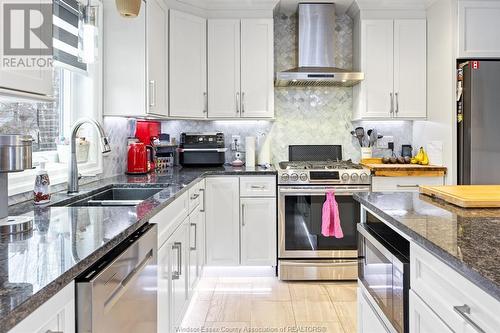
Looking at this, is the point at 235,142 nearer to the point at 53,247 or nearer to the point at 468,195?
the point at 468,195

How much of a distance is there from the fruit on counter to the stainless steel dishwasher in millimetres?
2881

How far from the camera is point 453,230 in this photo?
125 centimetres

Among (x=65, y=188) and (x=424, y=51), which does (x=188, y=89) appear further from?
(x=424, y=51)

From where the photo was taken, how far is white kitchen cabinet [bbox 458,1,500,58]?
11.1 feet

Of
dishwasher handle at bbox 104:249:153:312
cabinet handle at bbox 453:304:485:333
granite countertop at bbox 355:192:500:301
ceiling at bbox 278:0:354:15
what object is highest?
ceiling at bbox 278:0:354:15

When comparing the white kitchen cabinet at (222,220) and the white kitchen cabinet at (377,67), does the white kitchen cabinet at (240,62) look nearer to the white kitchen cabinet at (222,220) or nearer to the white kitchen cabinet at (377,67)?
the white kitchen cabinet at (222,220)

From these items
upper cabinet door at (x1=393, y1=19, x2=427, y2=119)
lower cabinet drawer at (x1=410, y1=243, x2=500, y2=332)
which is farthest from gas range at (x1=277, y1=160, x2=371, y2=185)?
lower cabinet drawer at (x1=410, y1=243, x2=500, y2=332)

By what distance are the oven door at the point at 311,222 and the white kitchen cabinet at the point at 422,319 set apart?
2.15 metres

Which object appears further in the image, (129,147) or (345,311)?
(129,147)

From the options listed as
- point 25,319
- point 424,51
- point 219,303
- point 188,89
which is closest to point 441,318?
point 25,319

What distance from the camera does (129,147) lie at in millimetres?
3381

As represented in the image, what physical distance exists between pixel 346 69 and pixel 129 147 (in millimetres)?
2239

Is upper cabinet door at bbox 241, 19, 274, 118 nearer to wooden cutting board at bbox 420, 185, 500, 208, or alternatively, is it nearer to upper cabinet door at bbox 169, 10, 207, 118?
upper cabinet door at bbox 169, 10, 207, 118

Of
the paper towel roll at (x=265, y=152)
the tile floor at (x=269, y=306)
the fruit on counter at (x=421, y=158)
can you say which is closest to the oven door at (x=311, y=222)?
the tile floor at (x=269, y=306)
